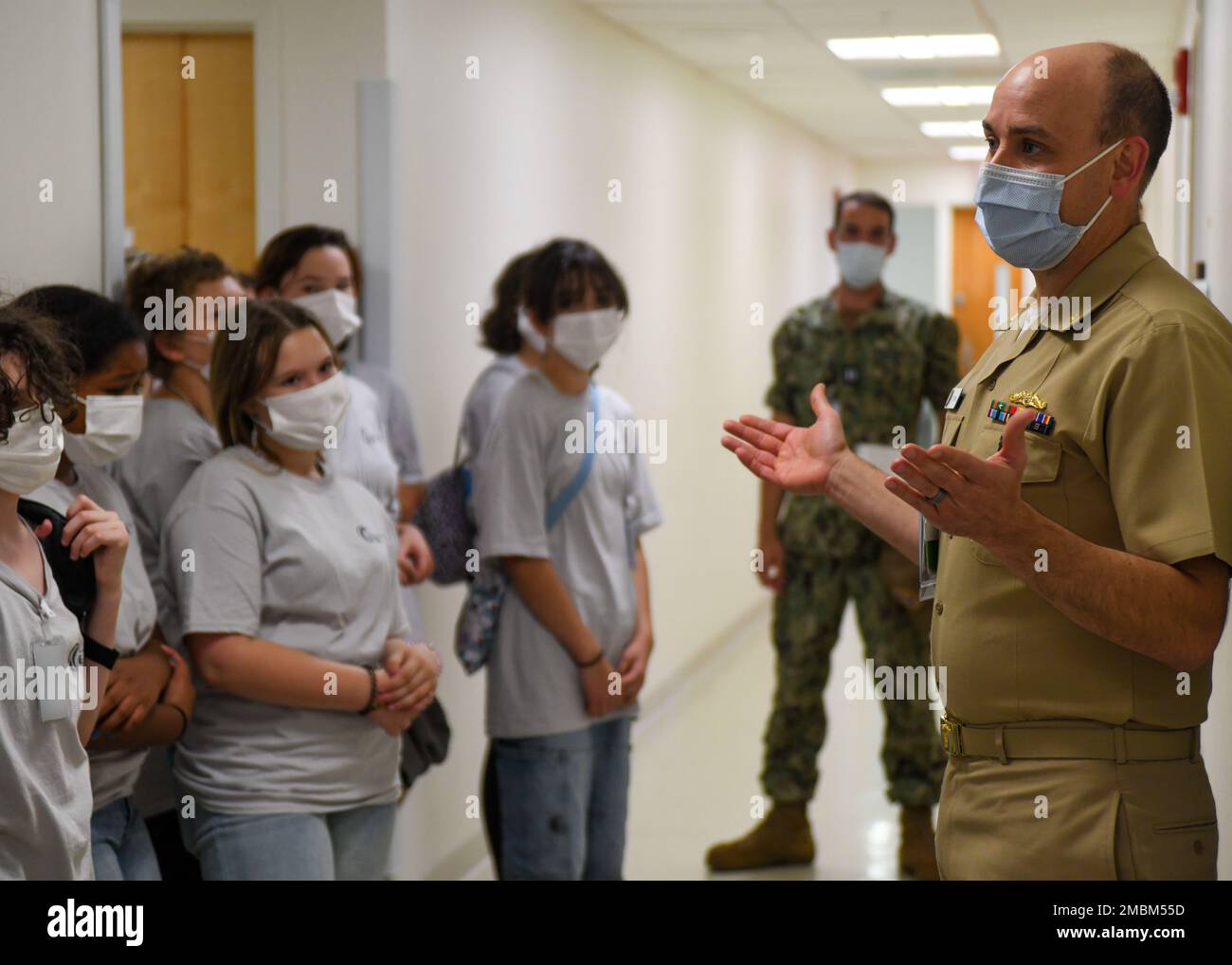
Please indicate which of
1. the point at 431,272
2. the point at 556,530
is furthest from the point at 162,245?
the point at 556,530

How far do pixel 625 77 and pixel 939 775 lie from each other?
2.98 meters

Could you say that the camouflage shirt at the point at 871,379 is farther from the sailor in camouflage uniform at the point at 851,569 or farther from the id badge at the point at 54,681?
the id badge at the point at 54,681

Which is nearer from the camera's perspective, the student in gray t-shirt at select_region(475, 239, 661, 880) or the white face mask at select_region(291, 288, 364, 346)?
the student in gray t-shirt at select_region(475, 239, 661, 880)

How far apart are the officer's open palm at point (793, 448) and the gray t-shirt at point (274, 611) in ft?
2.69

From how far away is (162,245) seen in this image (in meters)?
3.76

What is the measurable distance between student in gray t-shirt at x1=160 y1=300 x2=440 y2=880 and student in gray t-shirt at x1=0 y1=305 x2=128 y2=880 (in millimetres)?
406

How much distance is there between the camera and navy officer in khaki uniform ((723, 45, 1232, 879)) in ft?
4.95

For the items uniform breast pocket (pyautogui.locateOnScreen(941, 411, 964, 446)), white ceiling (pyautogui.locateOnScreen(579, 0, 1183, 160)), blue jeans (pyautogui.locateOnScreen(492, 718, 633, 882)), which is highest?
white ceiling (pyautogui.locateOnScreen(579, 0, 1183, 160))

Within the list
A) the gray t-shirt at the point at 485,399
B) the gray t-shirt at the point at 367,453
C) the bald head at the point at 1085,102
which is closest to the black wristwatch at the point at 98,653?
the gray t-shirt at the point at 367,453

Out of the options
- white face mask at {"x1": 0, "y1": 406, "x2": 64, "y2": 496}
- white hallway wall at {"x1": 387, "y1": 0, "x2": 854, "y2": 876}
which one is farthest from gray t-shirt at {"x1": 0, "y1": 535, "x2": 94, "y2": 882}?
white hallway wall at {"x1": 387, "y1": 0, "x2": 854, "y2": 876}

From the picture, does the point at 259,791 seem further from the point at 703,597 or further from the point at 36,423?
the point at 703,597

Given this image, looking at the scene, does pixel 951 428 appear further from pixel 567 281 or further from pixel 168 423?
pixel 168 423

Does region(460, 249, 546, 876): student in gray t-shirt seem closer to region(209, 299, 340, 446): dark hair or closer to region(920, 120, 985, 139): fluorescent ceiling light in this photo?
region(209, 299, 340, 446): dark hair
